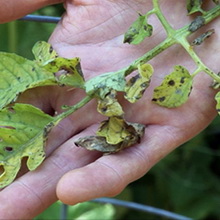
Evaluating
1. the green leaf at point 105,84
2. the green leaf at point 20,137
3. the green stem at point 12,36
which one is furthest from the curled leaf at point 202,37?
the green stem at point 12,36

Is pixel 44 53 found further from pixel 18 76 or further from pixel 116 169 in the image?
pixel 116 169

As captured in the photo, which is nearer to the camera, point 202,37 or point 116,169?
point 116,169

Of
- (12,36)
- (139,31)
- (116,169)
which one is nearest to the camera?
(116,169)

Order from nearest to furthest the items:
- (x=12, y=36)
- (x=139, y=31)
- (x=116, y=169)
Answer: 1. (x=116, y=169)
2. (x=139, y=31)
3. (x=12, y=36)

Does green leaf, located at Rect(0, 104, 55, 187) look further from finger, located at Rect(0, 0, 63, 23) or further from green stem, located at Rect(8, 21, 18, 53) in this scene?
green stem, located at Rect(8, 21, 18, 53)

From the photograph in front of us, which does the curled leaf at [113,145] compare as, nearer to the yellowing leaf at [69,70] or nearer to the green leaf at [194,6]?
the yellowing leaf at [69,70]

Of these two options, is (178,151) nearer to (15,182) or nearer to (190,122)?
(190,122)

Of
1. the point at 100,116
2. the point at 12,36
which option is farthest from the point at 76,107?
the point at 12,36

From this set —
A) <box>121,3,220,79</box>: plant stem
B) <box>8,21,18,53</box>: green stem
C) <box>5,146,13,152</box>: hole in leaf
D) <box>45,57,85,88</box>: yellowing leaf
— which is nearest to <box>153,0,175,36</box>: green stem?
<box>121,3,220,79</box>: plant stem
